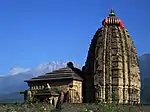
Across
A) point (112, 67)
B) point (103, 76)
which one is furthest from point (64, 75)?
point (112, 67)

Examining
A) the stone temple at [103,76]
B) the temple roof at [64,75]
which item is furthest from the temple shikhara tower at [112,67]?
the temple roof at [64,75]

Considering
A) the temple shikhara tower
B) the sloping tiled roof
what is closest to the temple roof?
the sloping tiled roof

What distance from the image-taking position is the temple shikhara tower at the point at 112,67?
51031 millimetres

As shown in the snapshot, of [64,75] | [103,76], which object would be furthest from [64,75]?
[103,76]

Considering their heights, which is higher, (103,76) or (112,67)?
(112,67)

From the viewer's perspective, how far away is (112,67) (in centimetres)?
5134

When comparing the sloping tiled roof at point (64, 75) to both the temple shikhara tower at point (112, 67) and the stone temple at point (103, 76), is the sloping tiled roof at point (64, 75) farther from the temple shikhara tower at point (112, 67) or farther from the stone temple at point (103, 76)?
the temple shikhara tower at point (112, 67)

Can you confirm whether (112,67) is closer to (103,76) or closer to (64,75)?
(103,76)

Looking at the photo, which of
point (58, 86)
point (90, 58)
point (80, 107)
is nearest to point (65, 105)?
point (80, 107)

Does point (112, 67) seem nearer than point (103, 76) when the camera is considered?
No

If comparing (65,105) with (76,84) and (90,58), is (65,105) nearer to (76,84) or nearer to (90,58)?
(76,84)

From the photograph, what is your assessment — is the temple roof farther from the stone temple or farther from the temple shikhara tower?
the temple shikhara tower

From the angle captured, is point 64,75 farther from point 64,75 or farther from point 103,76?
point 103,76

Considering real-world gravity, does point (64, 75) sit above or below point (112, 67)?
below
